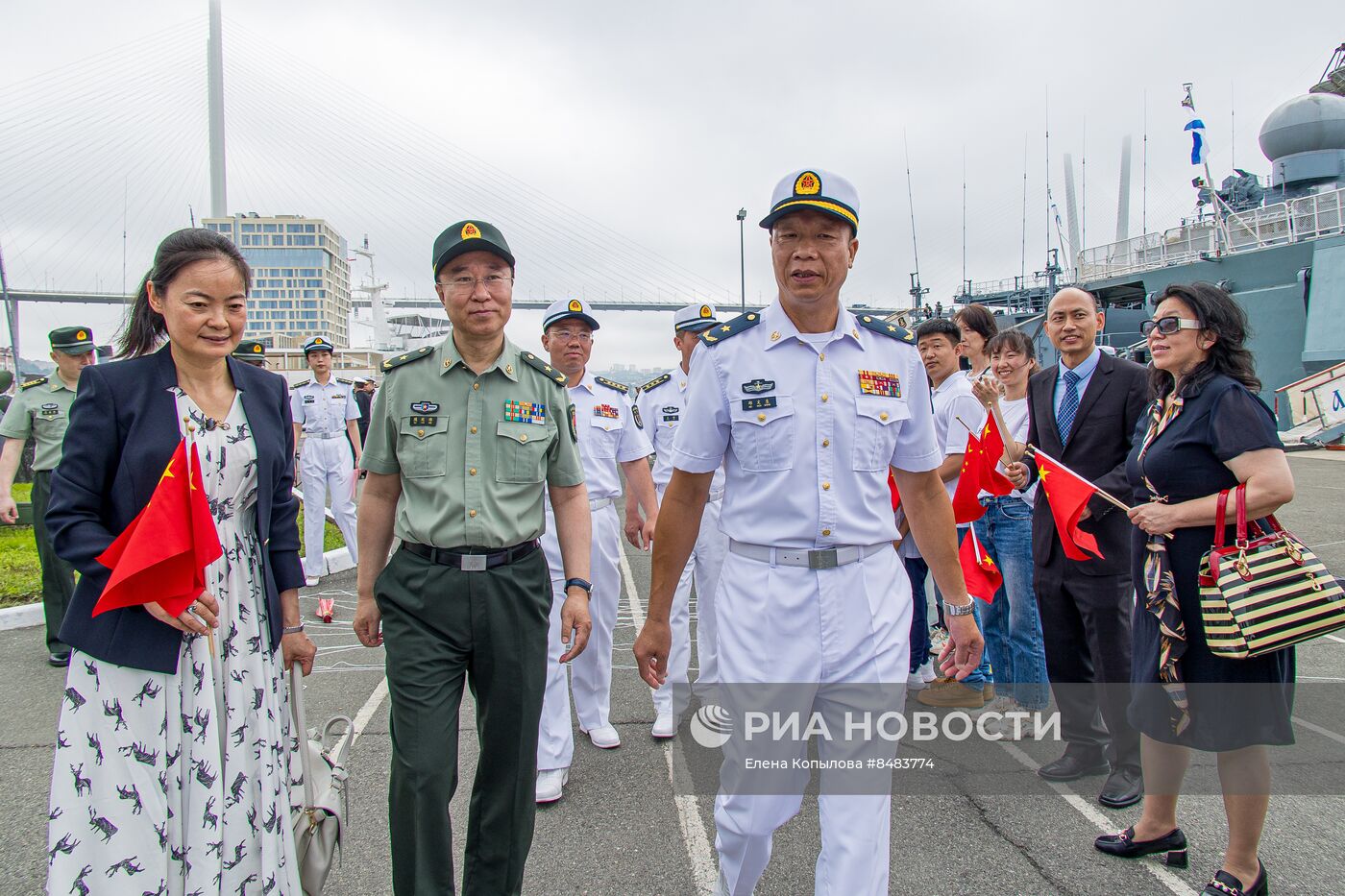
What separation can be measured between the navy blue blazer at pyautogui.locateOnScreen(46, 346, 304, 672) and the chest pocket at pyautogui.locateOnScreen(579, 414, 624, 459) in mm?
2316

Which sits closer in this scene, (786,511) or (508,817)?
(786,511)

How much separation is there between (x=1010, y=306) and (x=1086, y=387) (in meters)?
39.6

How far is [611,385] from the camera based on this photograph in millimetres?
4695

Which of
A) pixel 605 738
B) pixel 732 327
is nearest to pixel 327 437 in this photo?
pixel 605 738

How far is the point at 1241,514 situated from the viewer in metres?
2.63

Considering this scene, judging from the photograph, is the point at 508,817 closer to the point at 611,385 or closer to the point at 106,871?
the point at 106,871

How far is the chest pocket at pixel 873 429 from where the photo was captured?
7.76 feet

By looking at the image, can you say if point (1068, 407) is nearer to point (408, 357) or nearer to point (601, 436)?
point (601, 436)

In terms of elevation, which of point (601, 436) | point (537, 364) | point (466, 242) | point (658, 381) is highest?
point (466, 242)

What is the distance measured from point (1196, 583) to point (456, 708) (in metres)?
2.61

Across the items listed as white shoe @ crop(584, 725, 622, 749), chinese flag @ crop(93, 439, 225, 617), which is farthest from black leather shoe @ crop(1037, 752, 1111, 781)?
chinese flag @ crop(93, 439, 225, 617)

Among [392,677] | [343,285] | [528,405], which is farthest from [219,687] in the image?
[343,285]

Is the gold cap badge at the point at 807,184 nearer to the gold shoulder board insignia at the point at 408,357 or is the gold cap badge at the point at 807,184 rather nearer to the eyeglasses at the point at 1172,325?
the gold shoulder board insignia at the point at 408,357

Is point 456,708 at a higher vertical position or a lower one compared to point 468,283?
lower
